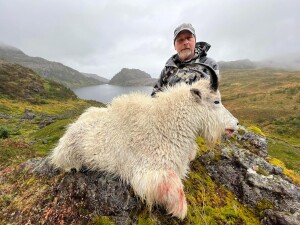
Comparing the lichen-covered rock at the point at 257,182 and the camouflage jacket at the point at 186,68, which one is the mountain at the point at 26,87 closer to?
the camouflage jacket at the point at 186,68

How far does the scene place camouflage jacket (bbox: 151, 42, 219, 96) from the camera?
25.2 feet

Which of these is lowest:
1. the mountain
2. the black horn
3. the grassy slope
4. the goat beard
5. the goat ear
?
the grassy slope

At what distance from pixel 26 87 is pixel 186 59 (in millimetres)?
92093

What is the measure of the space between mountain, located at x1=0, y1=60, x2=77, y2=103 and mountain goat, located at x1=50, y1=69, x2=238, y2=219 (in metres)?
81.1

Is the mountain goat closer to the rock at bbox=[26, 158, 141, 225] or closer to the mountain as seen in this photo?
the rock at bbox=[26, 158, 141, 225]

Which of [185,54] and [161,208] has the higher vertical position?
[185,54]

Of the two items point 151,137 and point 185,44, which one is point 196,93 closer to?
point 151,137

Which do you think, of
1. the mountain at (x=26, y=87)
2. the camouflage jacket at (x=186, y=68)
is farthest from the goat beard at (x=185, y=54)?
the mountain at (x=26, y=87)

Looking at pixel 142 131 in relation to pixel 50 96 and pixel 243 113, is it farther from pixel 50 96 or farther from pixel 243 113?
pixel 50 96

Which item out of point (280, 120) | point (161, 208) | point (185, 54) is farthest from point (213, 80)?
point (280, 120)

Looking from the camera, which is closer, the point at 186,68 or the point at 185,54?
the point at 186,68

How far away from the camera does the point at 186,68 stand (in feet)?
26.3

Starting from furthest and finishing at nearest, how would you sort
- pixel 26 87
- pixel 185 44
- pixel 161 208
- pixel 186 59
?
1. pixel 26 87
2. pixel 186 59
3. pixel 185 44
4. pixel 161 208

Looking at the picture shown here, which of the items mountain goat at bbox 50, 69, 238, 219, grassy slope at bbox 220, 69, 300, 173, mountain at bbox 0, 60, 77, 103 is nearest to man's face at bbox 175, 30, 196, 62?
mountain goat at bbox 50, 69, 238, 219
